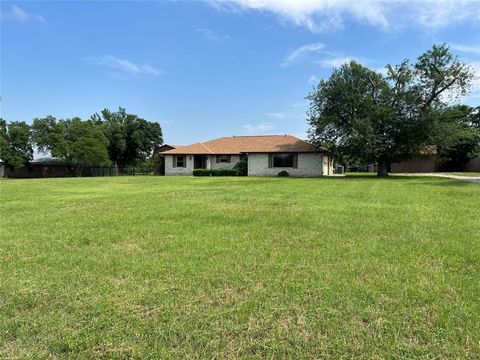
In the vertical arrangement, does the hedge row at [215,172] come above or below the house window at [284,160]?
below

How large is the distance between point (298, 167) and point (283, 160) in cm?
159

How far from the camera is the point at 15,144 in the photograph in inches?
1870

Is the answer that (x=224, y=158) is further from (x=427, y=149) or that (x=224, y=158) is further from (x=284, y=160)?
(x=427, y=149)

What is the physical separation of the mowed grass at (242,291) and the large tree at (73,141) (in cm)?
3741

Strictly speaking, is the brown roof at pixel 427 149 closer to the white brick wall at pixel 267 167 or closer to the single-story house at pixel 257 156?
the single-story house at pixel 257 156

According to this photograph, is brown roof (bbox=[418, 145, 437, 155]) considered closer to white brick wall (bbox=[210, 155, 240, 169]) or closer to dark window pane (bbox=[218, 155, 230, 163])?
white brick wall (bbox=[210, 155, 240, 169])

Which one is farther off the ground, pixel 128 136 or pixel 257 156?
pixel 128 136

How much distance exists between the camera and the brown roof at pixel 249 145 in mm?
35062

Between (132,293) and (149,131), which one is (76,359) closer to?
(132,293)

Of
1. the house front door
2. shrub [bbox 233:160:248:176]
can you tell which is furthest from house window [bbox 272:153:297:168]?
the house front door

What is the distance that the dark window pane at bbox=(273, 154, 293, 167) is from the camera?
114 ft

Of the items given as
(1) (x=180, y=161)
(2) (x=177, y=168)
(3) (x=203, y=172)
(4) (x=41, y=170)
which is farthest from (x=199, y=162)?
(4) (x=41, y=170)

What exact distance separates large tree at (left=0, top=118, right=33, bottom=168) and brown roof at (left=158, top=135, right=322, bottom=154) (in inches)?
832

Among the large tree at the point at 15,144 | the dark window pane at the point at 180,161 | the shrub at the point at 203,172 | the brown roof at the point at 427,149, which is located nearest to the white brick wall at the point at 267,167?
the dark window pane at the point at 180,161
